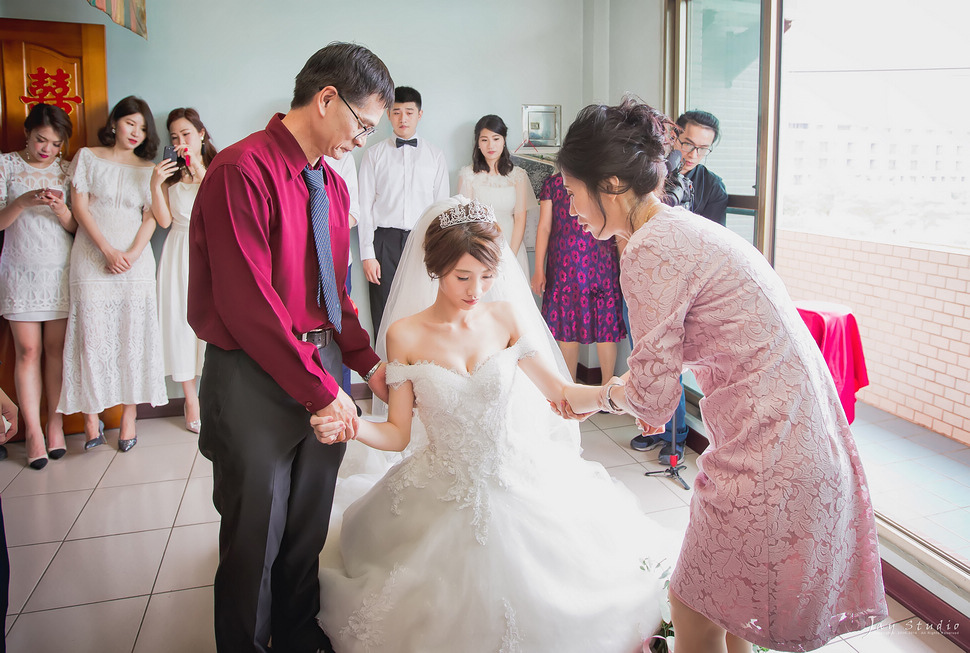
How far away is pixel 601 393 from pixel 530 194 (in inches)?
123

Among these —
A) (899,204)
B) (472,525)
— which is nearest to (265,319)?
(472,525)

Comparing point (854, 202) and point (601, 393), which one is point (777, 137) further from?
point (601, 393)

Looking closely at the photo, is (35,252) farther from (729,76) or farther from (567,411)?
(729,76)

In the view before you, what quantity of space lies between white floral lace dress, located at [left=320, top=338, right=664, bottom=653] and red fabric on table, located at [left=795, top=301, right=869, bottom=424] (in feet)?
3.47

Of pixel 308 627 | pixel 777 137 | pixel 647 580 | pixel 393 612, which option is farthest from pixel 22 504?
pixel 777 137

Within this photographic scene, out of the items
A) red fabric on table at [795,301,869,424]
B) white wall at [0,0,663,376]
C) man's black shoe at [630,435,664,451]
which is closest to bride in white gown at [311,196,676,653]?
red fabric on table at [795,301,869,424]

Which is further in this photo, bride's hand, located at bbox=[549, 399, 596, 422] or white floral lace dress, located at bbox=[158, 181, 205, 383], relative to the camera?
white floral lace dress, located at bbox=[158, 181, 205, 383]

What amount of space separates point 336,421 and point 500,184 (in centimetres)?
295

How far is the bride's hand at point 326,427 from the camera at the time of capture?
1574 millimetres

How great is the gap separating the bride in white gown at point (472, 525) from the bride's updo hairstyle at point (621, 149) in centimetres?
59

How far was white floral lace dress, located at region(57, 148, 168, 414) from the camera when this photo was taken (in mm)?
3529

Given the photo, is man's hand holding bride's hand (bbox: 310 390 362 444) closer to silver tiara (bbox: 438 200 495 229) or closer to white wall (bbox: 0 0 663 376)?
silver tiara (bbox: 438 200 495 229)

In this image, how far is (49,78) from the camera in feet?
11.8

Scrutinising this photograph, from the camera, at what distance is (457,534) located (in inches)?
72.8
